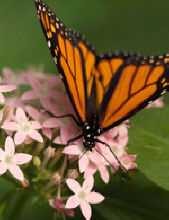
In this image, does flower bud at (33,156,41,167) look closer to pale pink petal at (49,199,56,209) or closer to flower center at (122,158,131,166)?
pale pink petal at (49,199,56,209)

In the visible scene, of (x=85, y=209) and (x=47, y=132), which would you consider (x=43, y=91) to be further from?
(x=85, y=209)

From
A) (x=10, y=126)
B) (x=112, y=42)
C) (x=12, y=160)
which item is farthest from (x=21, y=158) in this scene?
(x=112, y=42)

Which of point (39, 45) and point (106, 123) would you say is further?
point (39, 45)

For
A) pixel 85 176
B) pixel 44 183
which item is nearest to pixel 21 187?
pixel 44 183

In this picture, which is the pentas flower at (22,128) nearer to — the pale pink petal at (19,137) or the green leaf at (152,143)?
the pale pink petal at (19,137)

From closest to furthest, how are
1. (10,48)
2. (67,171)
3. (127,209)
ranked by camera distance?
(67,171) → (127,209) → (10,48)

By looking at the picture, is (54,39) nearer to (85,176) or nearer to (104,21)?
(85,176)
